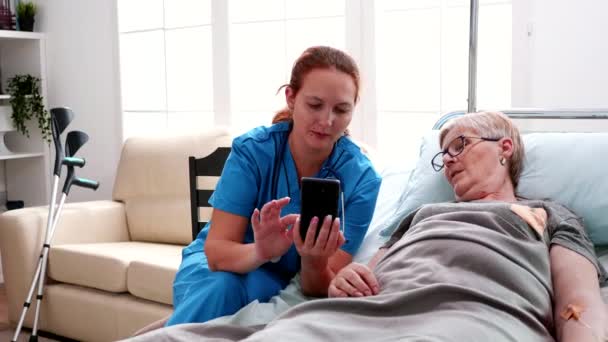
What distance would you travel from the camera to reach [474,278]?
1.50 meters

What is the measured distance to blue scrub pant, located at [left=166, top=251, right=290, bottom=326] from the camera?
1835mm

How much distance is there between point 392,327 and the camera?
1409 millimetres

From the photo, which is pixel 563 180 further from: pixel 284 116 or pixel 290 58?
pixel 290 58

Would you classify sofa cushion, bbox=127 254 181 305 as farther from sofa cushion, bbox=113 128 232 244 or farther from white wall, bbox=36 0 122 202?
white wall, bbox=36 0 122 202

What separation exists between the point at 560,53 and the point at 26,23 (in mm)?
3217

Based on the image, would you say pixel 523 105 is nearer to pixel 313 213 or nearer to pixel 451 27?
pixel 451 27

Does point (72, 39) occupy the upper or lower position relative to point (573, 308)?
upper

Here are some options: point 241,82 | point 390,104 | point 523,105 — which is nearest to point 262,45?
point 241,82

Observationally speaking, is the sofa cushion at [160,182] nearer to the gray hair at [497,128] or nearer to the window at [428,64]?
the window at [428,64]

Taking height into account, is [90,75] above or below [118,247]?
above

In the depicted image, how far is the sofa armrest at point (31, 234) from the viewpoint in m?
3.65

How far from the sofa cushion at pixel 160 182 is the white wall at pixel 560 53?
4.46 feet

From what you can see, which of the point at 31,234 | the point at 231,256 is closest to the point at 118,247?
the point at 31,234

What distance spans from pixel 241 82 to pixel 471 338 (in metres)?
2.83
